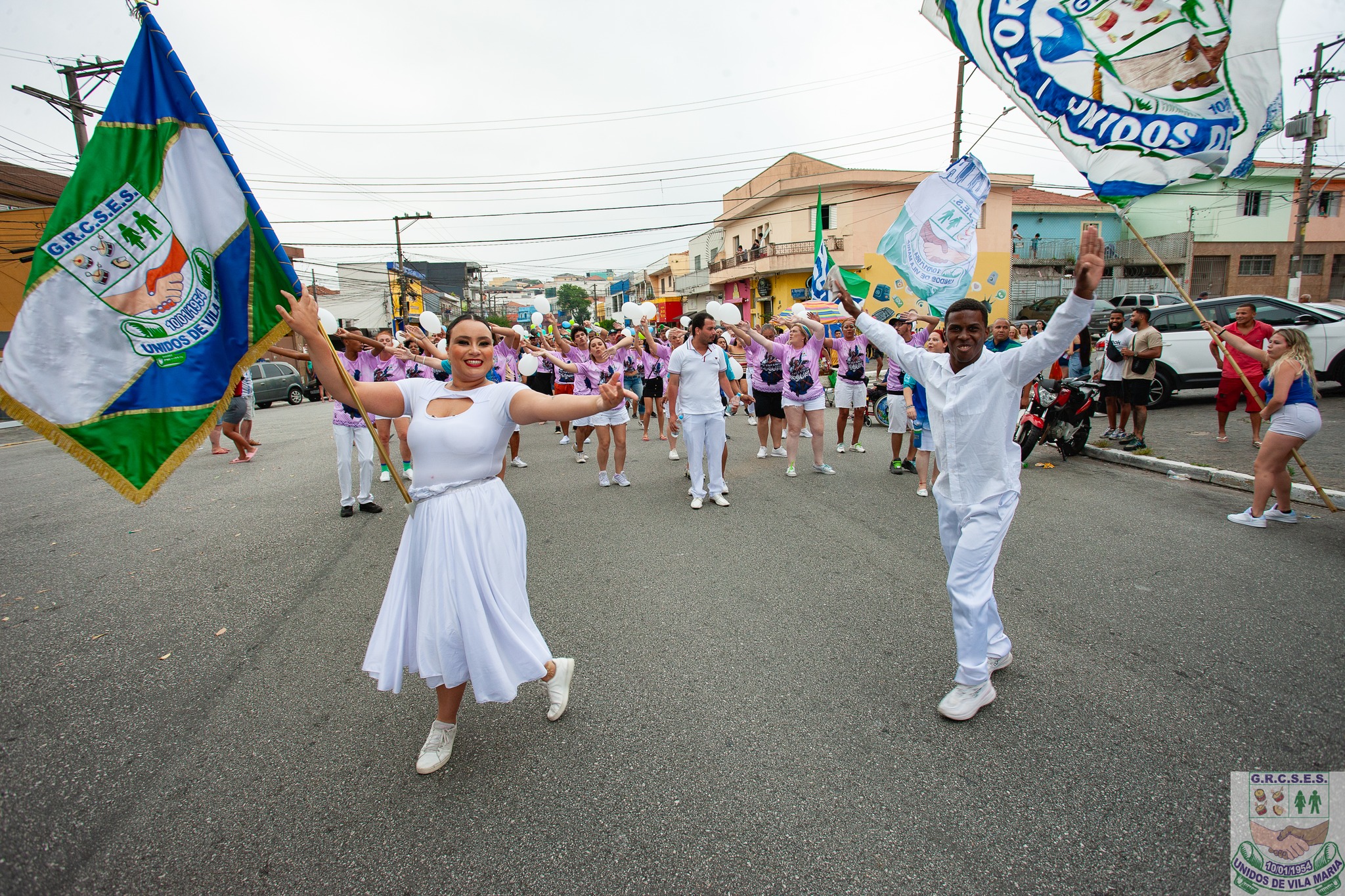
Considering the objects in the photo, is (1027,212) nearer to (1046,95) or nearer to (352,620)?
(1046,95)

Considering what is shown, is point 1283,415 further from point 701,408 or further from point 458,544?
point 458,544

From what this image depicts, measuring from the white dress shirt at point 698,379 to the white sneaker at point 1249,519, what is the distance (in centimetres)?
464

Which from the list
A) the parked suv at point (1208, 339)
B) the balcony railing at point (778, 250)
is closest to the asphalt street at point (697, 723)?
the parked suv at point (1208, 339)

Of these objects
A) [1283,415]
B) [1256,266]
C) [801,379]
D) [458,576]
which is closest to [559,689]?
[458,576]

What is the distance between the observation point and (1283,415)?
5102mm

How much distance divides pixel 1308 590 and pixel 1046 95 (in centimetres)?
350

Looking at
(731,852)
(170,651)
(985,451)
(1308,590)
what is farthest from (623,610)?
(1308,590)

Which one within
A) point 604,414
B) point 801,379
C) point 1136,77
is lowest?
point 604,414

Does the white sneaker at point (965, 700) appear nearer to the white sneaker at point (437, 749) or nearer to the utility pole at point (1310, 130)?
the white sneaker at point (437, 749)

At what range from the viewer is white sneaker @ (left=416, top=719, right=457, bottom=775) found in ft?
8.63

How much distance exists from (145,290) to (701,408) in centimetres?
485

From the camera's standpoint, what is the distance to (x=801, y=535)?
18.4 ft

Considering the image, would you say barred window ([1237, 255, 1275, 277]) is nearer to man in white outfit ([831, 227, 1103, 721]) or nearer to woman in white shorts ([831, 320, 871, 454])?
woman in white shorts ([831, 320, 871, 454])

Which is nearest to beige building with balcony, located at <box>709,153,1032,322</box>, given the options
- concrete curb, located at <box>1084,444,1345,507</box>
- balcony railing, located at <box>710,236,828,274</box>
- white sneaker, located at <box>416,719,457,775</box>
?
balcony railing, located at <box>710,236,828,274</box>
